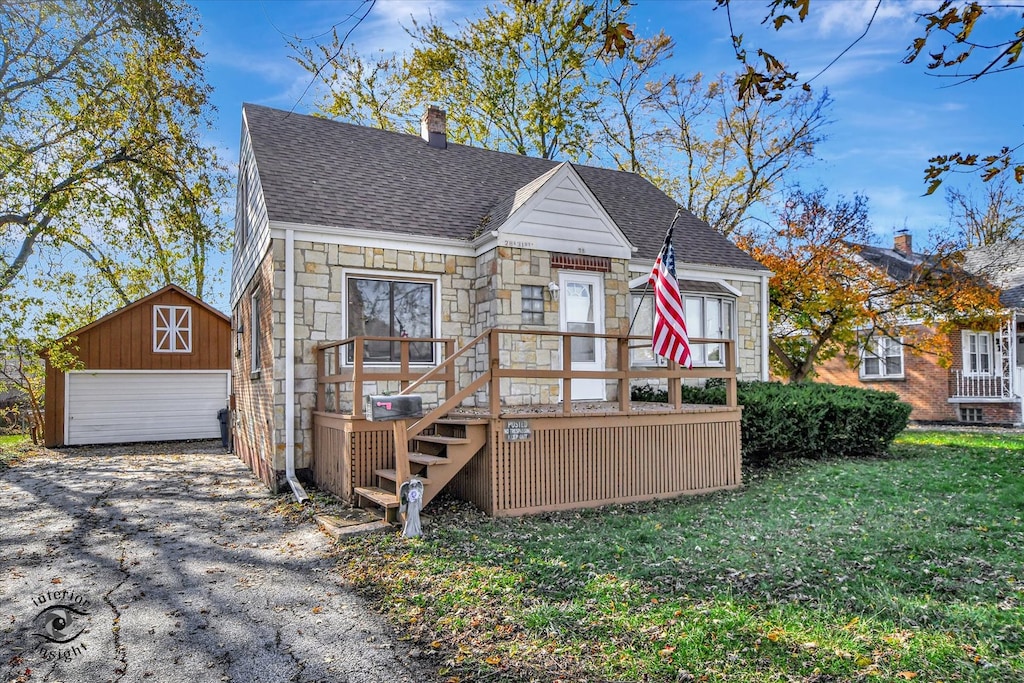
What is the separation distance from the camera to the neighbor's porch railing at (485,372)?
7.04 metres

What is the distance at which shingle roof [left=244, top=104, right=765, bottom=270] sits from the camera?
977cm

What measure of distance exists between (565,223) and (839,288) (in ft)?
28.5

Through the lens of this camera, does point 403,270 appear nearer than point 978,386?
Yes

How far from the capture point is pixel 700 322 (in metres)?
12.3

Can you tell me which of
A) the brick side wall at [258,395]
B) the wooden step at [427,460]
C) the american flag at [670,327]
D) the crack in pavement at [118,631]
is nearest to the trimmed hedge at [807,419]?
the american flag at [670,327]

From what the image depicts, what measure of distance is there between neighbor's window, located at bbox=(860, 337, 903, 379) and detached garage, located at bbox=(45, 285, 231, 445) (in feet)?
64.5

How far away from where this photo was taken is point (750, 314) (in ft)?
42.7

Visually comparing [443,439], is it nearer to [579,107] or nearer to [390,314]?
[390,314]

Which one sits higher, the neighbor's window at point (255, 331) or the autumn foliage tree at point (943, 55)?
the autumn foliage tree at point (943, 55)

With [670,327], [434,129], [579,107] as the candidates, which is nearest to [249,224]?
[434,129]

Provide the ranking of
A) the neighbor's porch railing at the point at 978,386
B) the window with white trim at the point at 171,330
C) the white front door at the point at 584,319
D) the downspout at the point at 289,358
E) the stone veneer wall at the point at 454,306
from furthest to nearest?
the neighbor's porch railing at the point at 978,386 → the window with white trim at the point at 171,330 → the white front door at the point at 584,319 → the stone veneer wall at the point at 454,306 → the downspout at the point at 289,358

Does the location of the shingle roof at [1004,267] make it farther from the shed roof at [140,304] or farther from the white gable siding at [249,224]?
the shed roof at [140,304]

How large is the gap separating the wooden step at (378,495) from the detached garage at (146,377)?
41.4ft

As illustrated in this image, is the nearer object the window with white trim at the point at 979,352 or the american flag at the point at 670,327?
the american flag at the point at 670,327
